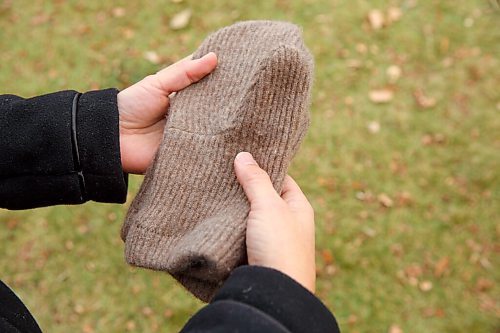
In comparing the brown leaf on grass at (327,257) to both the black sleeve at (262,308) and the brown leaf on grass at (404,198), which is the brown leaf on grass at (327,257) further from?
the black sleeve at (262,308)

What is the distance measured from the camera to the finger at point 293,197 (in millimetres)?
1419

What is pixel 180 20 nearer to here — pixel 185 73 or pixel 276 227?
pixel 185 73

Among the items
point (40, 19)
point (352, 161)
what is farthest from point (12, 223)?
point (352, 161)

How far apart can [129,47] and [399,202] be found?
169 cm

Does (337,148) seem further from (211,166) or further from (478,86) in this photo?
(211,166)

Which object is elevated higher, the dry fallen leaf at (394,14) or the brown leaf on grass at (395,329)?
the dry fallen leaf at (394,14)

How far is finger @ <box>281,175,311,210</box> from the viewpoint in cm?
142

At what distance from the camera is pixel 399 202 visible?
103 inches

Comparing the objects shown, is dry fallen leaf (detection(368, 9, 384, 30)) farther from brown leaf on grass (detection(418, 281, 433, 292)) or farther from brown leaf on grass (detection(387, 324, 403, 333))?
brown leaf on grass (detection(387, 324, 403, 333))

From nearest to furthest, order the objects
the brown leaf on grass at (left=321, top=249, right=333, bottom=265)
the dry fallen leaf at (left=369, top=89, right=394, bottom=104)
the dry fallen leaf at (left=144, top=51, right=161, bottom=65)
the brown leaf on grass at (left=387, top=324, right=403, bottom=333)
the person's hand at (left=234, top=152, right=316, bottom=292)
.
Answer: the person's hand at (left=234, top=152, right=316, bottom=292), the brown leaf on grass at (left=387, top=324, right=403, bottom=333), the brown leaf on grass at (left=321, top=249, right=333, bottom=265), the dry fallen leaf at (left=369, top=89, right=394, bottom=104), the dry fallen leaf at (left=144, top=51, right=161, bottom=65)

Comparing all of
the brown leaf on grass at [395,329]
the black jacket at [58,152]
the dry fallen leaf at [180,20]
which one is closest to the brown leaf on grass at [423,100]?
the brown leaf on grass at [395,329]

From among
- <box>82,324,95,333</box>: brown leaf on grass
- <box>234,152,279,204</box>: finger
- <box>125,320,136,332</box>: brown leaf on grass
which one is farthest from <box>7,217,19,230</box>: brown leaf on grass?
<box>234,152,279,204</box>: finger

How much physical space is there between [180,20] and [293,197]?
1.99 m

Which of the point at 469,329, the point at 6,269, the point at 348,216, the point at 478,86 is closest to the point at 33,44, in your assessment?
the point at 6,269
